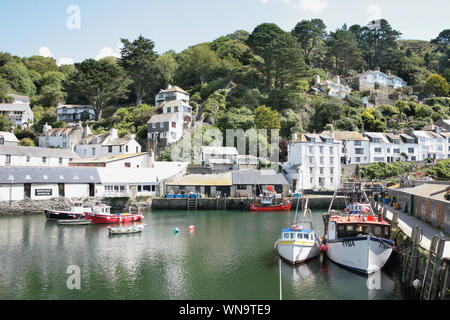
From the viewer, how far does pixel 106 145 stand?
198 ft

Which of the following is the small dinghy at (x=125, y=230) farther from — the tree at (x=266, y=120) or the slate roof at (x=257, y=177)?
the tree at (x=266, y=120)

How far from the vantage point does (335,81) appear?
9125cm

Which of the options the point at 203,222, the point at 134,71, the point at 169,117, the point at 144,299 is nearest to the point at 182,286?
the point at 144,299

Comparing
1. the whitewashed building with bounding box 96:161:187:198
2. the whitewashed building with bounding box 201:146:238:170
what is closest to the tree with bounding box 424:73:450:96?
the whitewashed building with bounding box 201:146:238:170

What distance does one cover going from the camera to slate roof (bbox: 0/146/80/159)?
168 ft

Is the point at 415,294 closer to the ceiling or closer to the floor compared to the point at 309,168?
closer to the floor

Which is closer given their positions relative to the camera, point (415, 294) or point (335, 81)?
point (415, 294)

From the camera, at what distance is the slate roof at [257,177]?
4962 centimetres

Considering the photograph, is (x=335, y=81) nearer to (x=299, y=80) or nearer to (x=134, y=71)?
(x=299, y=80)

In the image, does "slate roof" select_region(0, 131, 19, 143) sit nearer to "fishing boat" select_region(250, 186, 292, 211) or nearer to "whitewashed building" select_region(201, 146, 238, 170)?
"whitewashed building" select_region(201, 146, 238, 170)

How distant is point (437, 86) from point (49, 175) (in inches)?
3722

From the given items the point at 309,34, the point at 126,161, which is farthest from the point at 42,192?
the point at 309,34

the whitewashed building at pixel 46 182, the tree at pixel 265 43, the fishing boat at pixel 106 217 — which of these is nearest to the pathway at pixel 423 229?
the fishing boat at pixel 106 217

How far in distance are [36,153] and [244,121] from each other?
36.5 meters
